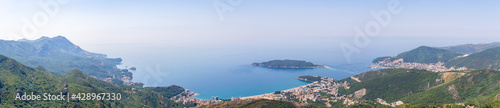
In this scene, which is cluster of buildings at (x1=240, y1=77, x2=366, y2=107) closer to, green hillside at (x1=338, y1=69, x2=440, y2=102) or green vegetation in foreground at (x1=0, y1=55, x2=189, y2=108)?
green hillside at (x1=338, y1=69, x2=440, y2=102)

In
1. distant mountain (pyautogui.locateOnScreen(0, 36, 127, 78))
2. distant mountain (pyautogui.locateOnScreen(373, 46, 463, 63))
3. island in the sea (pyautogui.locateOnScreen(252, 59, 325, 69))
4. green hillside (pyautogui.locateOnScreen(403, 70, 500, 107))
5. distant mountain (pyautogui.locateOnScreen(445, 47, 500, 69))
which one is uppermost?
distant mountain (pyautogui.locateOnScreen(0, 36, 127, 78))

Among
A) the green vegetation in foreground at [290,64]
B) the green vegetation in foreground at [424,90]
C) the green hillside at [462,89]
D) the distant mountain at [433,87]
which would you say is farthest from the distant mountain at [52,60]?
the green hillside at [462,89]

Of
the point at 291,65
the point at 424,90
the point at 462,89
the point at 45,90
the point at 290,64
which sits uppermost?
the point at 290,64

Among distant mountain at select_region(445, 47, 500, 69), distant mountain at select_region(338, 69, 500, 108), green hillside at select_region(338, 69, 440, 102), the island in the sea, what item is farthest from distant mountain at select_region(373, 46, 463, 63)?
green hillside at select_region(338, 69, 440, 102)

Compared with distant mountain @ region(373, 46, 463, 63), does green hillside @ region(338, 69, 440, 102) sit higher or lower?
lower

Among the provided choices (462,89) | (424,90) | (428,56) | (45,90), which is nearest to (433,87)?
(424,90)

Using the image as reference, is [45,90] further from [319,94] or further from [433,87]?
[433,87]

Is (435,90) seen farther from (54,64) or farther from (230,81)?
(54,64)

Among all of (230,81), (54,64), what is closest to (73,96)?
(230,81)

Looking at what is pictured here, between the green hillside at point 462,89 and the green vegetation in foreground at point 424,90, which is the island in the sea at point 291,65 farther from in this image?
the green hillside at point 462,89
